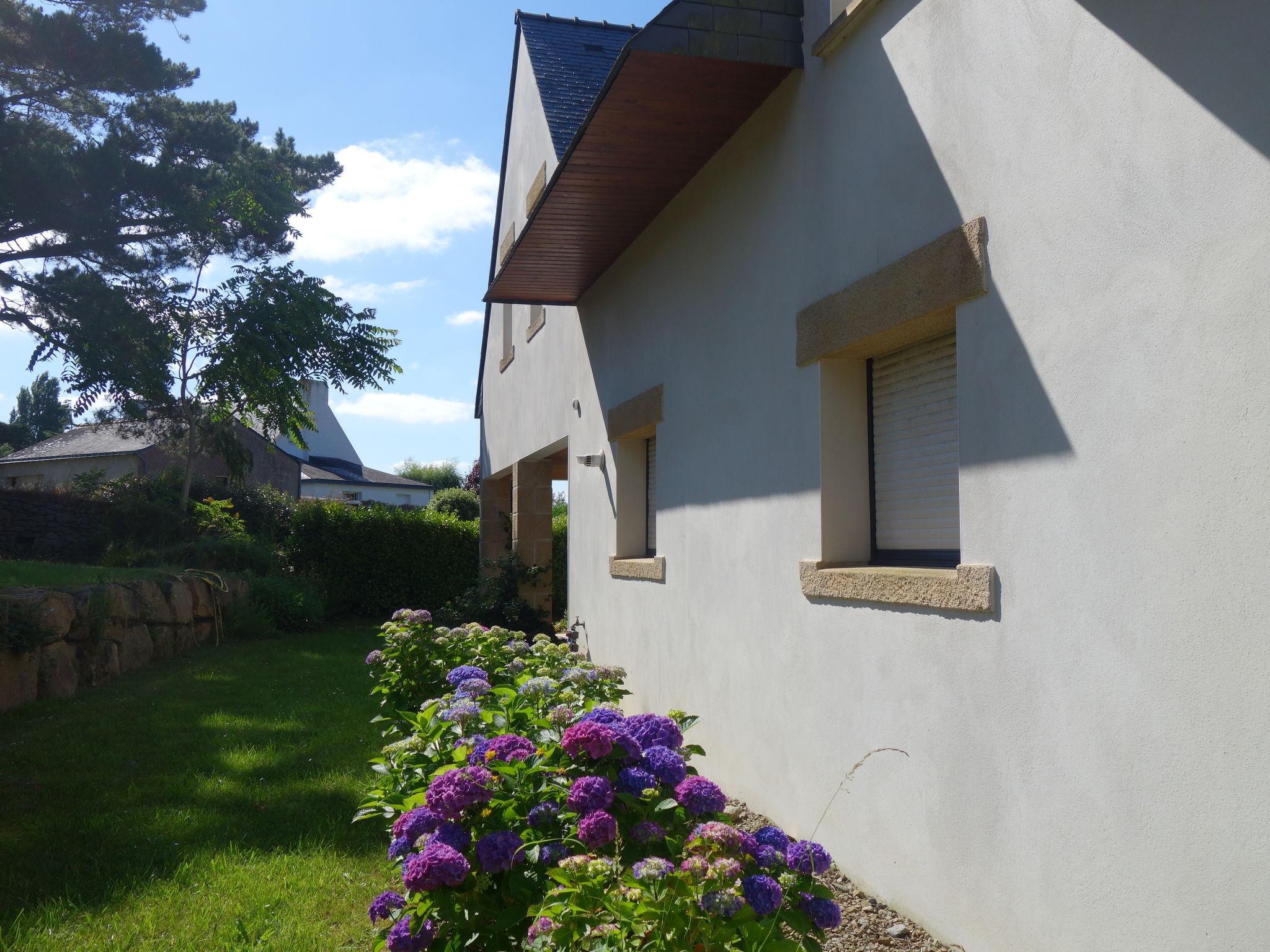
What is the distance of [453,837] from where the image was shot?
2445 millimetres

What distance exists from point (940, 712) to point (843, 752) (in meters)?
0.77

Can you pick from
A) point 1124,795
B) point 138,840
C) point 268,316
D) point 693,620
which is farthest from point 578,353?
point 268,316

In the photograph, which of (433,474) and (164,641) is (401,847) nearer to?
(164,641)

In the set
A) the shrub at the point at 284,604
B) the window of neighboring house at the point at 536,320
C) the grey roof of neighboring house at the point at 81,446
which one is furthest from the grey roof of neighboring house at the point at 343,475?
the window of neighboring house at the point at 536,320

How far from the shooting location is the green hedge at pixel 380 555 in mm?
16984

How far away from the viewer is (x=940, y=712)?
11.3 ft

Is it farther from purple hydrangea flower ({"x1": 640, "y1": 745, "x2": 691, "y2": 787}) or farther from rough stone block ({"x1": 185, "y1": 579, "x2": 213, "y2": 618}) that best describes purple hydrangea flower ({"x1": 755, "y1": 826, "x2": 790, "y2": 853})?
rough stone block ({"x1": 185, "y1": 579, "x2": 213, "y2": 618})

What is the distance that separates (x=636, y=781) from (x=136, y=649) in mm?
9759

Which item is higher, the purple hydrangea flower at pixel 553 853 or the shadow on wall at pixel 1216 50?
the shadow on wall at pixel 1216 50

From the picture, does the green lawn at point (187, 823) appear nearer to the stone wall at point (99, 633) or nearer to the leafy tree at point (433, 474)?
the stone wall at point (99, 633)

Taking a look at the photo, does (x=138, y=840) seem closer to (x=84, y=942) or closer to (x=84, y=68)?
(x=84, y=942)

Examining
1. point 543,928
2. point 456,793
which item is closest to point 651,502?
point 456,793

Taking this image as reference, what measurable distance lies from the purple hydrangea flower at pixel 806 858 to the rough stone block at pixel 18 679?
7861 mm

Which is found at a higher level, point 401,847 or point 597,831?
point 597,831
